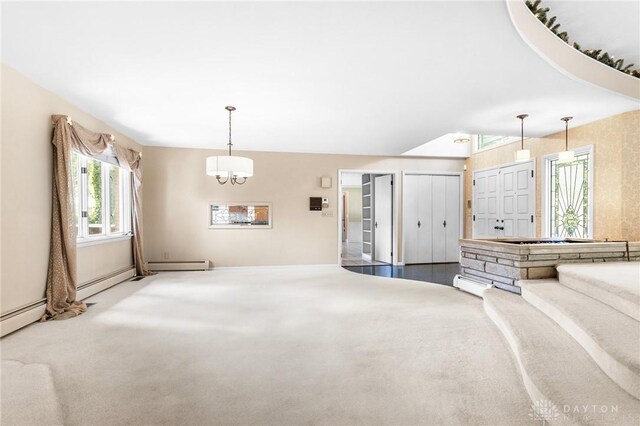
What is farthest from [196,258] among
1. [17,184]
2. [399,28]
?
[399,28]

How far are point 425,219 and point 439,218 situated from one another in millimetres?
360

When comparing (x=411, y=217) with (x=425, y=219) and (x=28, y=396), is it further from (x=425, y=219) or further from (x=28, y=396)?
(x=28, y=396)

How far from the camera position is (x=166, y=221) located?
22.9 feet

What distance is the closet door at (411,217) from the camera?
7859 millimetres

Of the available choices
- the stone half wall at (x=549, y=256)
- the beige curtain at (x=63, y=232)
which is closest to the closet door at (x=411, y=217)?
the stone half wall at (x=549, y=256)

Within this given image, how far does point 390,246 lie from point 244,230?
339cm

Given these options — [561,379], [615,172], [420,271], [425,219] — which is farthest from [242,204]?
[615,172]

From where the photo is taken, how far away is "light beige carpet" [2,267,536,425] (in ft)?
6.75

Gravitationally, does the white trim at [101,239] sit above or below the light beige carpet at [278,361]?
above

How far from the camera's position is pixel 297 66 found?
3141 mm

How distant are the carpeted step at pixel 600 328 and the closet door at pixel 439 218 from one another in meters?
4.33

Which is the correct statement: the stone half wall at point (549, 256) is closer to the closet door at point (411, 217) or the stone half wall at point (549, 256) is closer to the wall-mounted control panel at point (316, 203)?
the closet door at point (411, 217)

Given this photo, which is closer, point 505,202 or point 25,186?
point 25,186

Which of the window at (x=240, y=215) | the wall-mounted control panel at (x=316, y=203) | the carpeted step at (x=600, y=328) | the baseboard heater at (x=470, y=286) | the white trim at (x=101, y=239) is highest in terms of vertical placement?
the wall-mounted control panel at (x=316, y=203)
